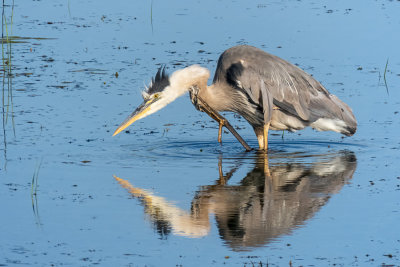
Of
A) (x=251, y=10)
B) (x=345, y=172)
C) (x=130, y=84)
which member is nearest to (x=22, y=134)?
(x=130, y=84)

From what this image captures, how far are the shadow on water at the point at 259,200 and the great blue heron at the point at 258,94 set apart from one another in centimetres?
69

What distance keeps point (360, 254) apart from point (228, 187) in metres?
1.99

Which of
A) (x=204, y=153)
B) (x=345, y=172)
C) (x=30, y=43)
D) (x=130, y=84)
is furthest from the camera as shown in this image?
(x=30, y=43)

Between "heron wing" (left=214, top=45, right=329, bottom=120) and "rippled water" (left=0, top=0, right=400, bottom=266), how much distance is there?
0.43m

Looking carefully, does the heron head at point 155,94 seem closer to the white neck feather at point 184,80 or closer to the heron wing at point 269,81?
the white neck feather at point 184,80

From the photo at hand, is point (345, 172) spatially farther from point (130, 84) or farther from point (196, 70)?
point (130, 84)

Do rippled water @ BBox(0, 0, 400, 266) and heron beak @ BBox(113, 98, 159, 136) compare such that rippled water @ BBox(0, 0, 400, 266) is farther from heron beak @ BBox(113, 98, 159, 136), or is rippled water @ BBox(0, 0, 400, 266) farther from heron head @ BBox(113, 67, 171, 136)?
heron head @ BBox(113, 67, 171, 136)

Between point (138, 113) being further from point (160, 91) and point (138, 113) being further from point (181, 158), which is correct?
point (181, 158)

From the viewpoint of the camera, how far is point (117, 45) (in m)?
14.1

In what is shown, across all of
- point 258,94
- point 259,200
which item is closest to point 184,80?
point 258,94

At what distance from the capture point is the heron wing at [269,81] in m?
9.61

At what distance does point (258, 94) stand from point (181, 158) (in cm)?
116

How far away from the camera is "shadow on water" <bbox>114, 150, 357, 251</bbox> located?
6.80 m

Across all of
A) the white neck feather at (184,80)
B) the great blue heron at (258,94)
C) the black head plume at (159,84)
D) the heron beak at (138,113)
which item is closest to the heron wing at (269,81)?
the great blue heron at (258,94)
